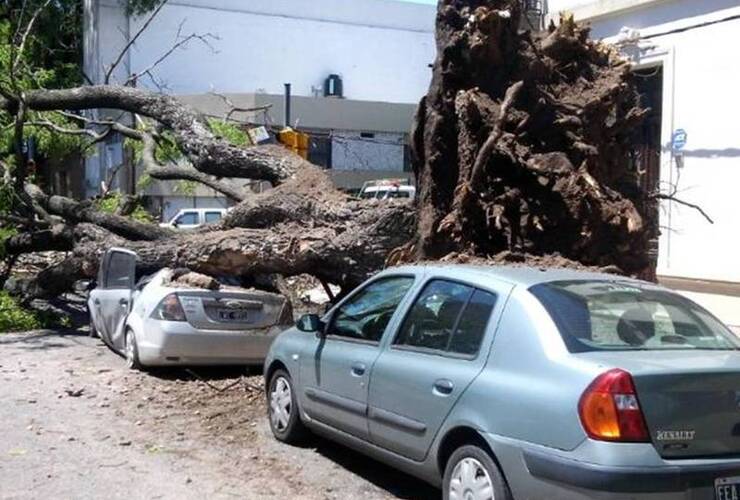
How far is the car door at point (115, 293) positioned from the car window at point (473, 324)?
6513 mm

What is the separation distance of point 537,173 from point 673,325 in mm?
3257

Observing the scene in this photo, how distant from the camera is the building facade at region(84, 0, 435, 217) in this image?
112ft

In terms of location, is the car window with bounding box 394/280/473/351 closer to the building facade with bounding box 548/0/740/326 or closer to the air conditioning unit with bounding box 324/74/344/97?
the building facade with bounding box 548/0/740/326

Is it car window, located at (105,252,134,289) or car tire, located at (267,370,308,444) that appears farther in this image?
car window, located at (105,252,134,289)

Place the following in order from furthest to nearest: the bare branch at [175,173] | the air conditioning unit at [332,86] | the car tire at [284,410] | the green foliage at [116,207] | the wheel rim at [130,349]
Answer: the air conditioning unit at [332,86] → the green foliage at [116,207] → the bare branch at [175,173] → the wheel rim at [130,349] → the car tire at [284,410]

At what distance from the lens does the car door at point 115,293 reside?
38.4 ft

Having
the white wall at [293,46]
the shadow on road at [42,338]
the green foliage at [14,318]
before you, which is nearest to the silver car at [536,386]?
the shadow on road at [42,338]

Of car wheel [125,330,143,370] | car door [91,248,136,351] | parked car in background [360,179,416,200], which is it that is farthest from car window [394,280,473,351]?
car door [91,248,136,351]

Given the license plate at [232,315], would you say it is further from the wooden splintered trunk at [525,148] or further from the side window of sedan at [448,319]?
the side window of sedan at [448,319]

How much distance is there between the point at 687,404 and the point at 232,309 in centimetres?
640

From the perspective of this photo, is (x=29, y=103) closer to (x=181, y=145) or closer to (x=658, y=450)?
(x=181, y=145)

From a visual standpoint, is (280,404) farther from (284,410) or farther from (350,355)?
(350,355)

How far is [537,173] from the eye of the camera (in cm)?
861

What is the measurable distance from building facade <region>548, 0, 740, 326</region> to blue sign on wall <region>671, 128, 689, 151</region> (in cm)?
1
